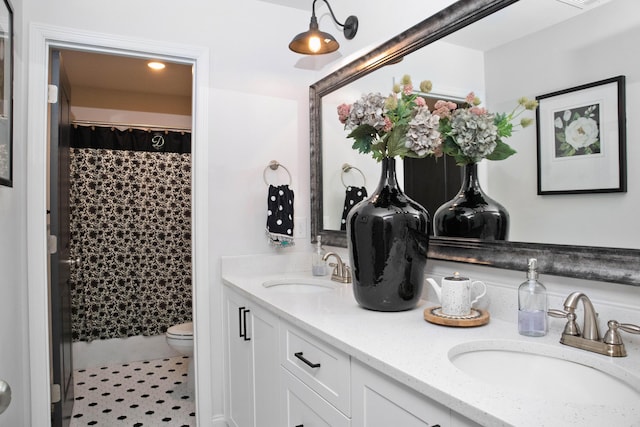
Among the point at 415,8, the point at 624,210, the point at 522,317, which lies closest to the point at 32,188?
the point at 415,8

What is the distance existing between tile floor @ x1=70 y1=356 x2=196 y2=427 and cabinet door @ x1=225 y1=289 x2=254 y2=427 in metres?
0.49

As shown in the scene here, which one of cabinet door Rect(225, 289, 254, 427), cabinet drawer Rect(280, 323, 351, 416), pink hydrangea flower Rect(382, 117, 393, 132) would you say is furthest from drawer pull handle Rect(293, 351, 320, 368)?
pink hydrangea flower Rect(382, 117, 393, 132)

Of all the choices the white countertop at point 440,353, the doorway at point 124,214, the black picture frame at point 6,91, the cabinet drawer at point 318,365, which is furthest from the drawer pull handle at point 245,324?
the doorway at point 124,214

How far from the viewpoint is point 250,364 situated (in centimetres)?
185

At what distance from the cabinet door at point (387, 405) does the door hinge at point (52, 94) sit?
1895 millimetres

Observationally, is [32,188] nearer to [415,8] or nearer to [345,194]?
[345,194]

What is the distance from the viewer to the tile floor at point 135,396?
8.10ft

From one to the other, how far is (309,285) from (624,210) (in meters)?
1.41

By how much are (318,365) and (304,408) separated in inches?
7.8

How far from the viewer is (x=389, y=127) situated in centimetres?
141

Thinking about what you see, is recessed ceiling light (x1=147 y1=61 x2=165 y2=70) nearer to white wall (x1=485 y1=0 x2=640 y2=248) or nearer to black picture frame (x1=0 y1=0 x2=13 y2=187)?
black picture frame (x1=0 y1=0 x2=13 y2=187)

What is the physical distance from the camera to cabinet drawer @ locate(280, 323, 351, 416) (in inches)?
44.9

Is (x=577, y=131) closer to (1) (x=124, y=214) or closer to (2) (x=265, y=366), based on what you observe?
(2) (x=265, y=366)

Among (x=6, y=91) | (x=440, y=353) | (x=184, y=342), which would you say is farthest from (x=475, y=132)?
(x=184, y=342)
